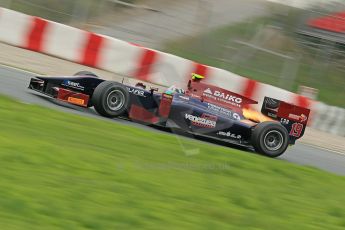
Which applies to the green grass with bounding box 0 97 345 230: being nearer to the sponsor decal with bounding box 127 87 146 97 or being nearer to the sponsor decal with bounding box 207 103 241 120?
the sponsor decal with bounding box 127 87 146 97

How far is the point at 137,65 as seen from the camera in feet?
48.2

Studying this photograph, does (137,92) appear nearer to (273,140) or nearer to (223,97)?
(223,97)

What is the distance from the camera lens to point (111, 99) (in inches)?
377

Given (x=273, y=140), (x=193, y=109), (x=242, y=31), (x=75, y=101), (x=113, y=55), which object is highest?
(x=242, y=31)

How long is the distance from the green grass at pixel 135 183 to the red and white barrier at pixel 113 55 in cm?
612

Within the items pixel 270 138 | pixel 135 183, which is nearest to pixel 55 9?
pixel 270 138

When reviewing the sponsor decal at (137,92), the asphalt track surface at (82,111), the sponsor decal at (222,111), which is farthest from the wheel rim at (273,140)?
the sponsor decal at (137,92)

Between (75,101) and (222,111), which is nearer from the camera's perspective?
(75,101)

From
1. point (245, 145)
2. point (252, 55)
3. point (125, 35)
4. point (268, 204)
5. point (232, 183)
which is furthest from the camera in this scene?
point (125, 35)

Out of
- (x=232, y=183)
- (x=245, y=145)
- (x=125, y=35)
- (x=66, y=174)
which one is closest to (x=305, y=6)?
(x=125, y=35)

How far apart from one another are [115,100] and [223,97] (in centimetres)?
157

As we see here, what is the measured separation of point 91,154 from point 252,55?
11.7 metres

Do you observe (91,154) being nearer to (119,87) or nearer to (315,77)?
(119,87)

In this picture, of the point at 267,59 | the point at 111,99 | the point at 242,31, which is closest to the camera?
the point at 111,99
